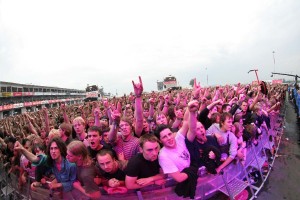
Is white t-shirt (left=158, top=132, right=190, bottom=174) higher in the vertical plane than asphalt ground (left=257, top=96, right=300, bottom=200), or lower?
higher

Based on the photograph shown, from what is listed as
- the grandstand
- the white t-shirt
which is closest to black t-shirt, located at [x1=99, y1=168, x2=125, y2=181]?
the white t-shirt

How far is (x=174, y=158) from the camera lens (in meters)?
3.09

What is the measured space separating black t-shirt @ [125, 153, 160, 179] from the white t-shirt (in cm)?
12

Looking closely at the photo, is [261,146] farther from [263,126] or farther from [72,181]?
[72,181]

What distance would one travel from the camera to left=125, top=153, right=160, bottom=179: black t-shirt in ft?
9.56

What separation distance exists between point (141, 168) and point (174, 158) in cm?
45

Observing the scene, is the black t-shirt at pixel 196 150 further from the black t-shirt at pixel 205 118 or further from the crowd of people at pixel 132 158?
the black t-shirt at pixel 205 118

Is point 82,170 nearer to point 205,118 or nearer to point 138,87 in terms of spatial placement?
point 138,87

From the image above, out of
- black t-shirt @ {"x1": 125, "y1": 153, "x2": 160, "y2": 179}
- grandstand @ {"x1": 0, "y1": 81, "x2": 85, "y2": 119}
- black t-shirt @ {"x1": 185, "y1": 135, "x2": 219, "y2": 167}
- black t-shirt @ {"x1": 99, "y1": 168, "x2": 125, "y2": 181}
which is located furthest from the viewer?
grandstand @ {"x1": 0, "y1": 81, "x2": 85, "y2": 119}

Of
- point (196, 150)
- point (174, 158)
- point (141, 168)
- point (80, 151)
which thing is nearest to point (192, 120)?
point (196, 150)

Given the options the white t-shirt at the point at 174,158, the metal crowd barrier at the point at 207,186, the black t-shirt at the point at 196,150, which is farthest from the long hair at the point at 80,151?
the black t-shirt at the point at 196,150

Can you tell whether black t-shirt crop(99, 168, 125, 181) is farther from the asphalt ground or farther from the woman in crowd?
the asphalt ground

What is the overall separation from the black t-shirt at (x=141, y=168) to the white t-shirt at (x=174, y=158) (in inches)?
4.7

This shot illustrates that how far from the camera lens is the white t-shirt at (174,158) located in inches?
116
